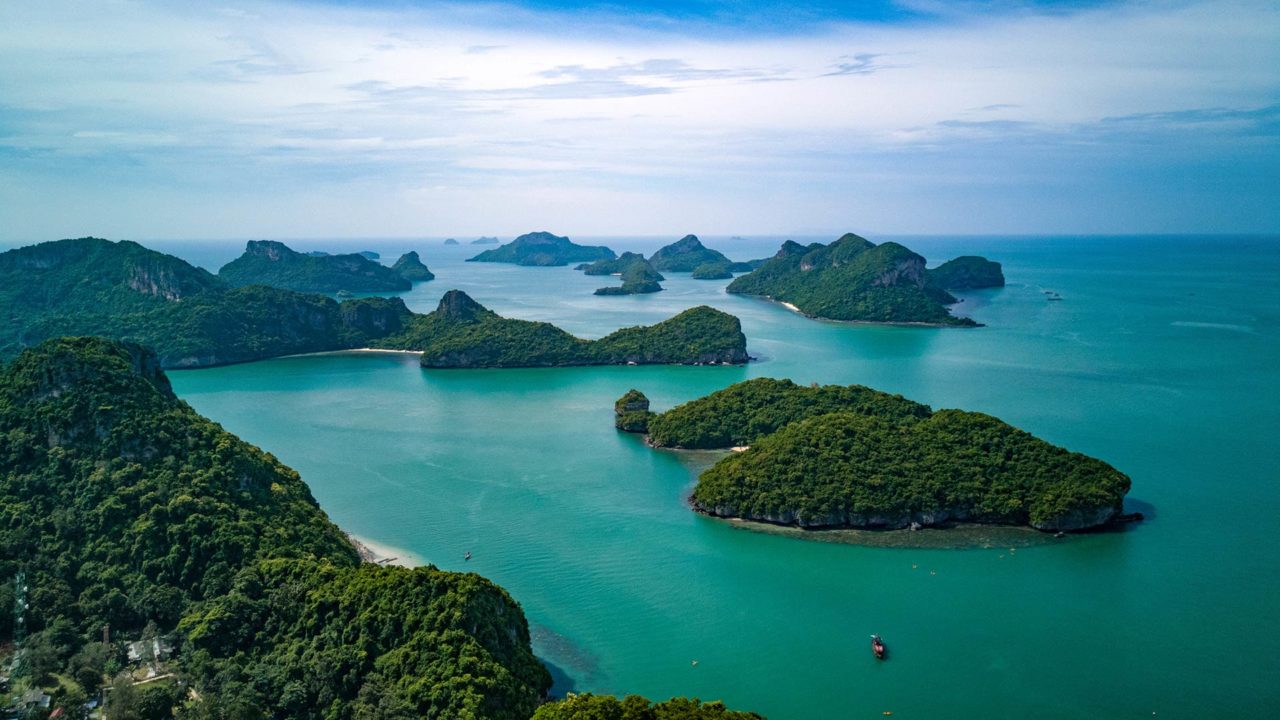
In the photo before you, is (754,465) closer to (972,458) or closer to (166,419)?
(972,458)

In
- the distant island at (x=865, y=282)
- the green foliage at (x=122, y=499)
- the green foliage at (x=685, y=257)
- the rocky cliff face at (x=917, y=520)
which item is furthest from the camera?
the green foliage at (x=685, y=257)

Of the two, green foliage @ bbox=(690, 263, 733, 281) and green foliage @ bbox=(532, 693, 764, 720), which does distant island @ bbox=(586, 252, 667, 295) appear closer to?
green foliage @ bbox=(690, 263, 733, 281)

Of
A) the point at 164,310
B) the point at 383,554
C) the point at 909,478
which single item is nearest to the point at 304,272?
the point at 164,310

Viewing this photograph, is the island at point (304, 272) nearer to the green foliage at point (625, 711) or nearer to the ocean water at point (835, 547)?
the ocean water at point (835, 547)

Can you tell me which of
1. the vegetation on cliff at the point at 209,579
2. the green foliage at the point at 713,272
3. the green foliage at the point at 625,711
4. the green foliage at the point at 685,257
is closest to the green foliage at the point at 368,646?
the vegetation on cliff at the point at 209,579

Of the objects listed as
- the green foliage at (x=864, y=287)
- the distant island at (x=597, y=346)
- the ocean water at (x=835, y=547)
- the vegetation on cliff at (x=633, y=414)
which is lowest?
the ocean water at (x=835, y=547)

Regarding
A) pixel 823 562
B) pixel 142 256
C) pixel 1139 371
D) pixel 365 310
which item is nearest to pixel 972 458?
pixel 823 562

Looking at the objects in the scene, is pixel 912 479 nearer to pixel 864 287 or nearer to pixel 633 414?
pixel 633 414
